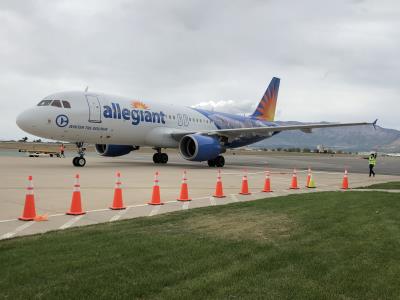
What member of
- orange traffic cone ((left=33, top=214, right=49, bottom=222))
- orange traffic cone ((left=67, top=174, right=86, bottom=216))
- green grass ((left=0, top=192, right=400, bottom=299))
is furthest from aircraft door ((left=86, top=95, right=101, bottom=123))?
green grass ((left=0, top=192, right=400, bottom=299))

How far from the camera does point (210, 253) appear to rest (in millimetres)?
4914

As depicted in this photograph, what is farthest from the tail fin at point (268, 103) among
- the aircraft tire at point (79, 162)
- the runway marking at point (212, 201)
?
the runway marking at point (212, 201)

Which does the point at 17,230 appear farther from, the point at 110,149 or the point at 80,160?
the point at 110,149

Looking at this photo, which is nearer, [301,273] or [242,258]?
[301,273]

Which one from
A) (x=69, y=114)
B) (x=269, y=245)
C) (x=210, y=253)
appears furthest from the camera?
(x=69, y=114)

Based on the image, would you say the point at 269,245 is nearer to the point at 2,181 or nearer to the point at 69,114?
the point at 2,181

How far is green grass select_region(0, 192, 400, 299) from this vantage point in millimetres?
3762

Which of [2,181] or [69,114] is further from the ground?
[69,114]

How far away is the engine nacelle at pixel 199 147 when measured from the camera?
72.9 ft

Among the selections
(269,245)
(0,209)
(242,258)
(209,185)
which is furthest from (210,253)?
(209,185)

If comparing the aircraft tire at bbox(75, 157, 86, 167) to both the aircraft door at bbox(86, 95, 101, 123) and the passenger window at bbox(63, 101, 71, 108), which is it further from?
the passenger window at bbox(63, 101, 71, 108)

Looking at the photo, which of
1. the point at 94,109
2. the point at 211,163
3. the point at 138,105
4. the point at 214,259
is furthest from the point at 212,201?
the point at 211,163

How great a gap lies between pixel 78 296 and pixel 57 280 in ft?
1.57

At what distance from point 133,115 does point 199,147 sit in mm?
4289
